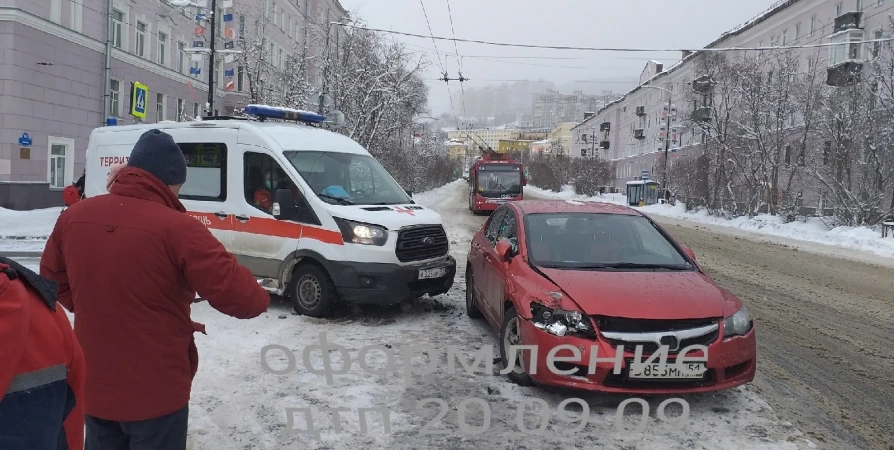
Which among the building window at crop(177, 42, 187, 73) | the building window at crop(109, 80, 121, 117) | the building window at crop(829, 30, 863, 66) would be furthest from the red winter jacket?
the building window at crop(829, 30, 863, 66)

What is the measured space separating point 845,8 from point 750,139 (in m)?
12.4

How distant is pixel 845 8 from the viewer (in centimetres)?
3356

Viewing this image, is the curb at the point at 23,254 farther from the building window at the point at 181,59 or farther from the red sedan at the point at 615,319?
the building window at the point at 181,59

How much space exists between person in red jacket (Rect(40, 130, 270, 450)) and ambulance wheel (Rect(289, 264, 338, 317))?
4671mm

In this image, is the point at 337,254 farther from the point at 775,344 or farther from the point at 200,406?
the point at 775,344

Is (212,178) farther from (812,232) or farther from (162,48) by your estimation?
(162,48)

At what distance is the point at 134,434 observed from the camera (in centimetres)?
234

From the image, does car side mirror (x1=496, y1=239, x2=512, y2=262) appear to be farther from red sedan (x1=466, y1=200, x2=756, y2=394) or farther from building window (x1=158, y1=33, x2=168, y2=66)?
building window (x1=158, y1=33, x2=168, y2=66)

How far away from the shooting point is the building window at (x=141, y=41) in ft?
92.0

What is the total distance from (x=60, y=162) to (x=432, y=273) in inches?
868

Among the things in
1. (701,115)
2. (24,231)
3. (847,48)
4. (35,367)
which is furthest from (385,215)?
(847,48)

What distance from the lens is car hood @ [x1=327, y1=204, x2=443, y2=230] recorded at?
7.00 meters

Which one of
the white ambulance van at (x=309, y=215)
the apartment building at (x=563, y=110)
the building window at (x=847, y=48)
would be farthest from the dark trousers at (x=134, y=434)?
the apartment building at (x=563, y=110)

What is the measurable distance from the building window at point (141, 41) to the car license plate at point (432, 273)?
84.9 ft
